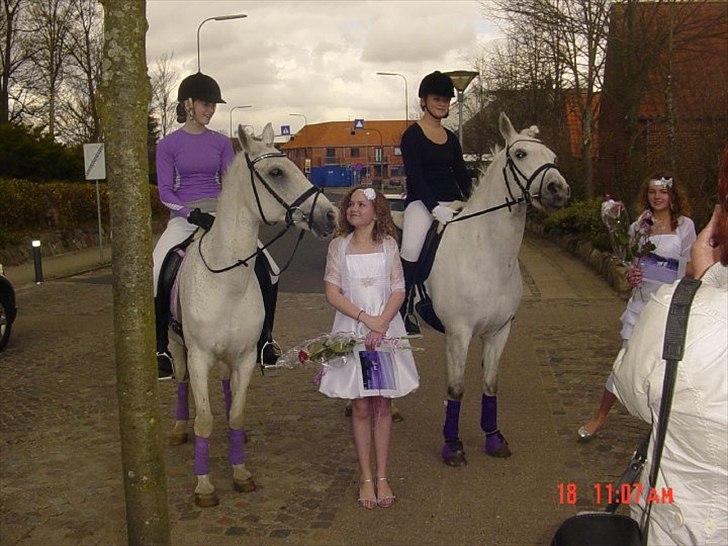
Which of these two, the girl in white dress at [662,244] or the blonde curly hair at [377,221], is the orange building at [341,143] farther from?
the blonde curly hair at [377,221]

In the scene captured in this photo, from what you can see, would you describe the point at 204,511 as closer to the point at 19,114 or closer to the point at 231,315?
the point at 231,315

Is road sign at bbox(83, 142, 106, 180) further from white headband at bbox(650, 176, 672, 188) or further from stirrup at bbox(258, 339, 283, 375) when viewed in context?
white headband at bbox(650, 176, 672, 188)

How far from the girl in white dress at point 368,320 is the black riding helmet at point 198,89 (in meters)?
1.35

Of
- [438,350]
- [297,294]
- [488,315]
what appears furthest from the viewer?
[297,294]

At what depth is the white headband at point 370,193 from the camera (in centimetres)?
446

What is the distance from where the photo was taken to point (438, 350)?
29.1ft

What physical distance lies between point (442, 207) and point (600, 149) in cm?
1743

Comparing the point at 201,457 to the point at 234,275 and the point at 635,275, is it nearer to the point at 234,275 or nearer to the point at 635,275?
the point at 234,275

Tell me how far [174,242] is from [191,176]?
1.60 feet

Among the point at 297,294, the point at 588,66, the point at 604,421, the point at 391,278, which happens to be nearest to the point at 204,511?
the point at 391,278

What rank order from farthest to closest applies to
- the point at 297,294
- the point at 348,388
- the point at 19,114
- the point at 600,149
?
the point at 19,114 → the point at 600,149 → the point at 297,294 → the point at 348,388

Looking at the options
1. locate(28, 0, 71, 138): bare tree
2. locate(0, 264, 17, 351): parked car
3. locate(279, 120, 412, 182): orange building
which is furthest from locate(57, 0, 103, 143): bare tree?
locate(279, 120, 412, 182): orange building

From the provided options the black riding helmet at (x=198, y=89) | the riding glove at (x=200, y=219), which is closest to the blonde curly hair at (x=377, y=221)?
the riding glove at (x=200, y=219)

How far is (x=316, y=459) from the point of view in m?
5.30
